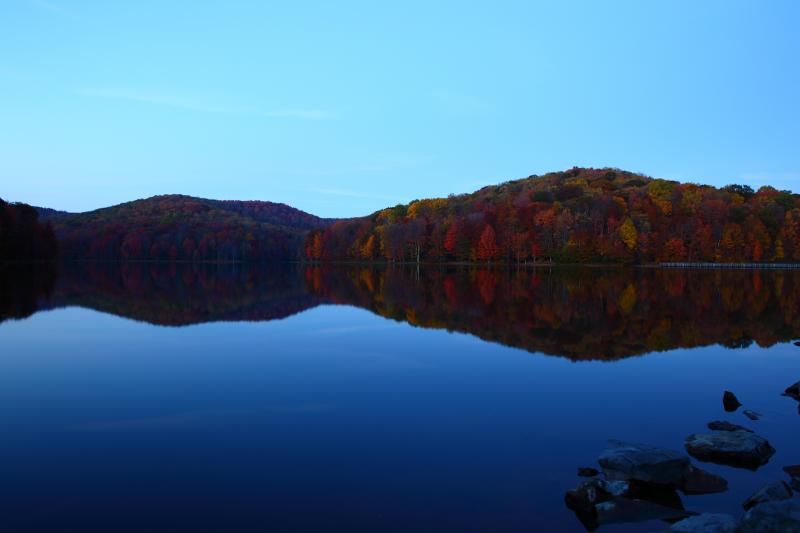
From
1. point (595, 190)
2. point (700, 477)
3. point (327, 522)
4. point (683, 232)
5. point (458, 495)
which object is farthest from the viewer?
point (595, 190)

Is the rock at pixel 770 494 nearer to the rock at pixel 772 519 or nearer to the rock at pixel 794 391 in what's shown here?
the rock at pixel 772 519

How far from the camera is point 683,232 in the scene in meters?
110

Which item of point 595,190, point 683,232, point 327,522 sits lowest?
point 327,522

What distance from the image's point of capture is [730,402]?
12.9 metres

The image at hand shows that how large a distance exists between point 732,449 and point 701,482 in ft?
4.98

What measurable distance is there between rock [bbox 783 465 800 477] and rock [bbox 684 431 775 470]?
0.32 metres

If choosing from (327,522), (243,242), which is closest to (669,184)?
(243,242)

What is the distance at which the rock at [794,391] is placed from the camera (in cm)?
1375

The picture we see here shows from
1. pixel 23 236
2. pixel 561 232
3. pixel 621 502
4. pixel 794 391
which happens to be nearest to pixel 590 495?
pixel 621 502

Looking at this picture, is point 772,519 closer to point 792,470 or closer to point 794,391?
point 792,470

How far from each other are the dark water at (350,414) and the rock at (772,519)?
111cm

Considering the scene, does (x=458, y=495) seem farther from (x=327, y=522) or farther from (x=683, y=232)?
(x=683, y=232)

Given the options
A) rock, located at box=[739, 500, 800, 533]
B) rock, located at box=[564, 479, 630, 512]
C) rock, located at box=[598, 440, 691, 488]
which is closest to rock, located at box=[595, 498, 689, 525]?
rock, located at box=[564, 479, 630, 512]

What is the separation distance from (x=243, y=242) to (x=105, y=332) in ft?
494
